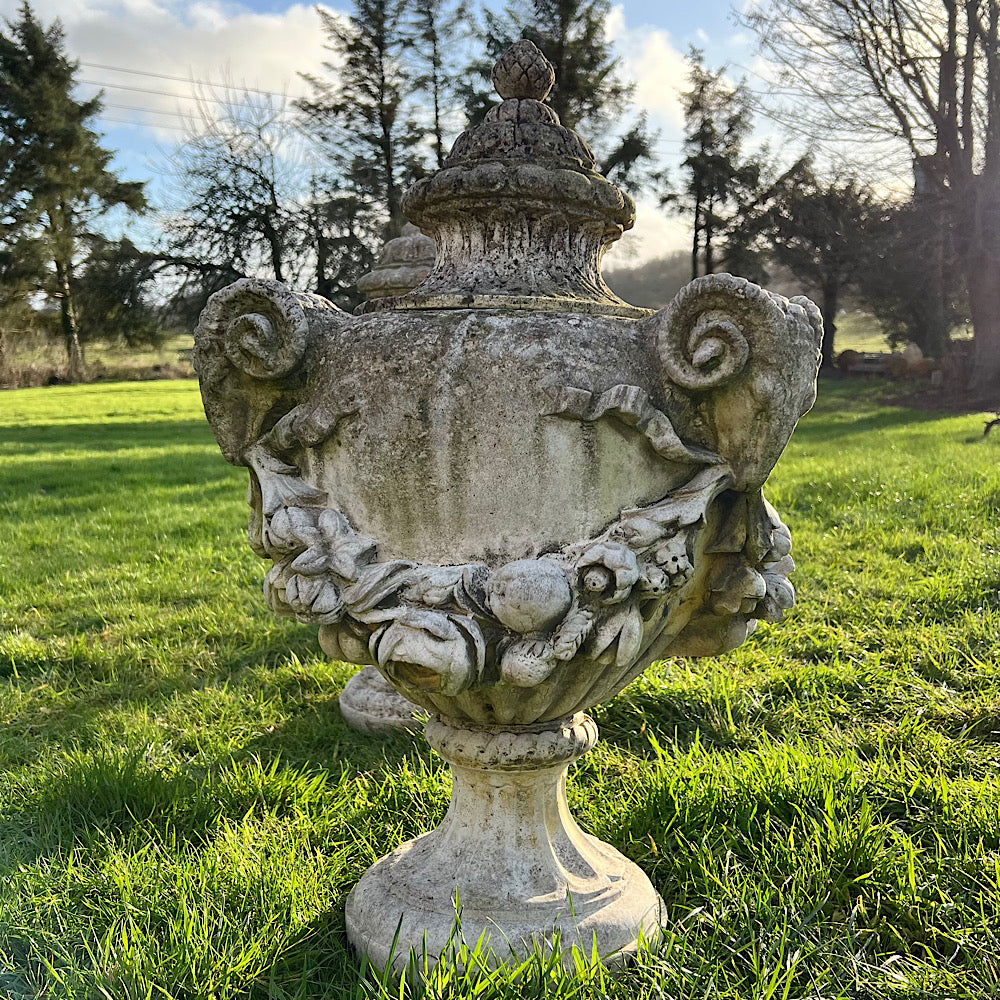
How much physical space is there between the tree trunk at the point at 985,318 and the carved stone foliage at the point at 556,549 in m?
15.3

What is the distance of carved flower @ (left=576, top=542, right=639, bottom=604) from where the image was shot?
1.58m

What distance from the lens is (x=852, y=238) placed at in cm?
1836

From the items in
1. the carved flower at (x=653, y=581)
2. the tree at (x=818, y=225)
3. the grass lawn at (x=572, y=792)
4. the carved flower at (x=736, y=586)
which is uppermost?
the tree at (x=818, y=225)

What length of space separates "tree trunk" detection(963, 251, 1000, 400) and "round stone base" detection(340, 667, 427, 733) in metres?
14.7

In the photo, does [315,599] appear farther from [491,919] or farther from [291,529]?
[491,919]

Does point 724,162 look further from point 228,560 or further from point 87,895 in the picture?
point 87,895

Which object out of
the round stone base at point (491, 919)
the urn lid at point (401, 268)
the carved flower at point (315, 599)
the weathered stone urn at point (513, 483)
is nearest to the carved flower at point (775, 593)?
the weathered stone urn at point (513, 483)

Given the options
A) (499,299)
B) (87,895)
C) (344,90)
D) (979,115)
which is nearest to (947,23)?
(979,115)

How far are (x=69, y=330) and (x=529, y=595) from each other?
91.9ft

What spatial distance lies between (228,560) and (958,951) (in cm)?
457

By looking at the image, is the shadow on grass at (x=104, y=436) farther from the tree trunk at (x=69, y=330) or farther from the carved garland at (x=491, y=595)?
the tree trunk at (x=69, y=330)

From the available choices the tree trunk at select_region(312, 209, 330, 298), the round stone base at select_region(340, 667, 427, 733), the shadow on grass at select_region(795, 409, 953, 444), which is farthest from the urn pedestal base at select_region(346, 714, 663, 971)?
the tree trunk at select_region(312, 209, 330, 298)

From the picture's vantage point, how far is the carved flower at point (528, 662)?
1.58 metres

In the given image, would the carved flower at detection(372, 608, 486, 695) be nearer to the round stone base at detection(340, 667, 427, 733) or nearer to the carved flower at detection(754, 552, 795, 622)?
the carved flower at detection(754, 552, 795, 622)
